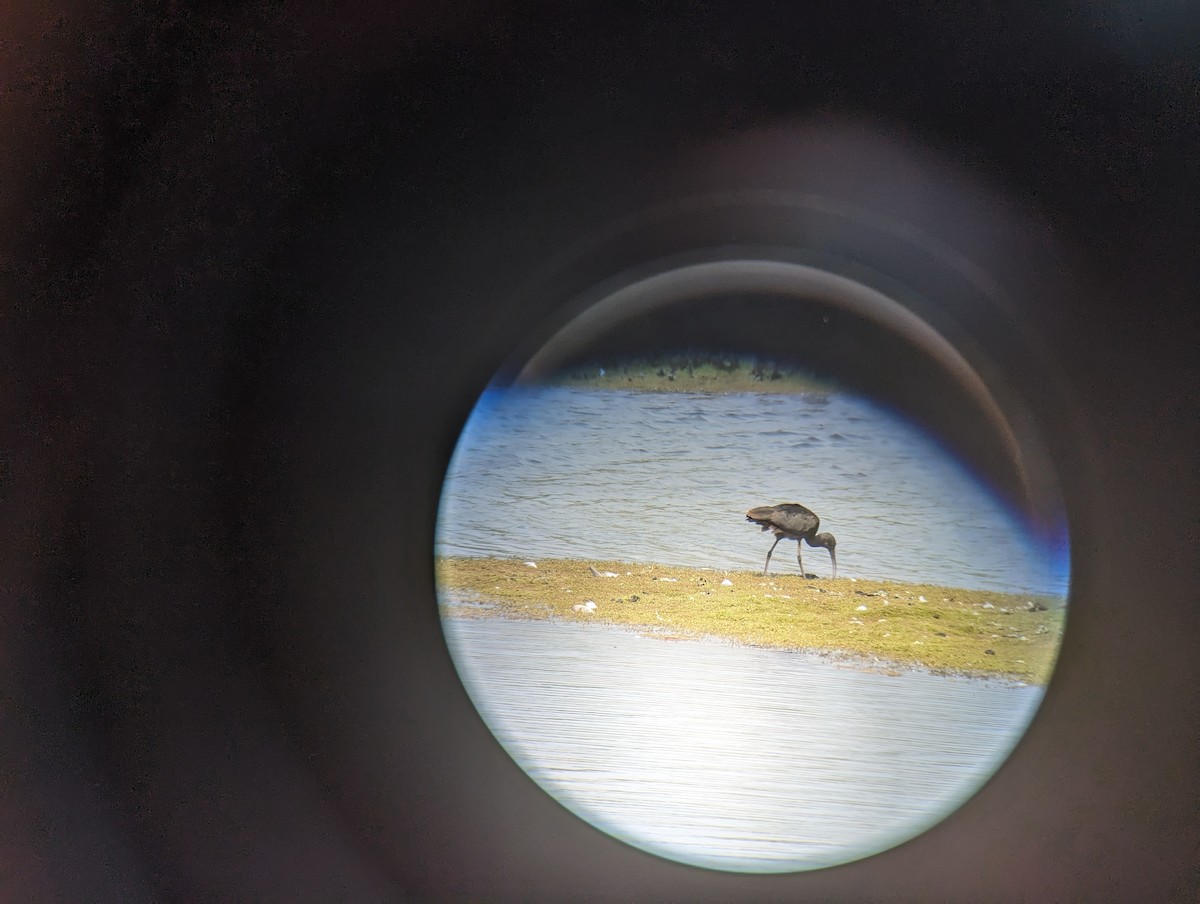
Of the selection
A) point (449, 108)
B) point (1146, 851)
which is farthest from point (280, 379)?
point (1146, 851)

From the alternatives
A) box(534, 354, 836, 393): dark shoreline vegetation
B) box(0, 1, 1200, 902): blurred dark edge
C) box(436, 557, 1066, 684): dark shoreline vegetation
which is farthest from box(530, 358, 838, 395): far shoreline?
box(436, 557, 1066, 684): dark shoreline vegetation

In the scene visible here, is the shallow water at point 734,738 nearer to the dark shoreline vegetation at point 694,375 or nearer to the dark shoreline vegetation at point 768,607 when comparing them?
the dark shoreline vegetation at point 768,607

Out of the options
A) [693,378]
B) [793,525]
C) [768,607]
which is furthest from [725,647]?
[693,378]

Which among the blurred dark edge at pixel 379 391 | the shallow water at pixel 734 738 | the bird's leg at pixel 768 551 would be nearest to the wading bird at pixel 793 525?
the bird's leg at pixel 768 551

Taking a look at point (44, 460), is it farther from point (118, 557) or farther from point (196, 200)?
point (196, 200)

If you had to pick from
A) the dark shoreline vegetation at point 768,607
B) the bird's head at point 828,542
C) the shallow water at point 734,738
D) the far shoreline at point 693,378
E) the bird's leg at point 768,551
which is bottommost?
the shallow water at point 734,738

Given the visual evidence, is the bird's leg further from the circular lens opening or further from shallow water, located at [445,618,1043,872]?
shallow water, located at [445,618,1043,872]
